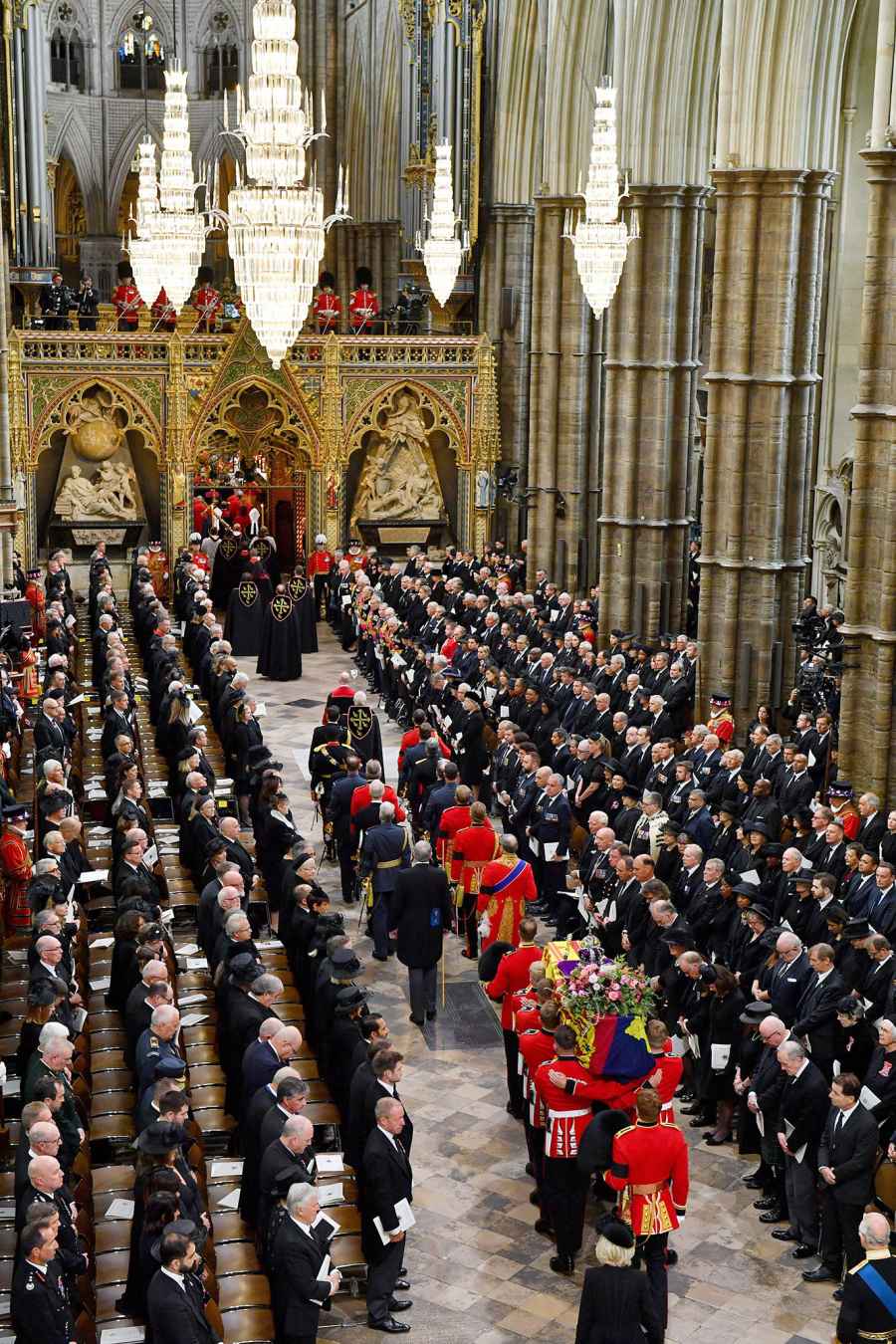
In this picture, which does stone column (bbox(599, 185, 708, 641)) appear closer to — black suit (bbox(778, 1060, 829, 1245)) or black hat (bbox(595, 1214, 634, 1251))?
black suit (bbox(778, 1060, 829, 1245))

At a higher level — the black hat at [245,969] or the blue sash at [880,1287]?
the black hat at [245,969]

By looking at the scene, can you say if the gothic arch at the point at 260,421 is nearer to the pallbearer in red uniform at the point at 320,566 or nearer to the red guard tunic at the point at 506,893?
the pallbearer in red uniform at the point at 320,566

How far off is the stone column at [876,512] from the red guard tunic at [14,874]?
7410 millimetres

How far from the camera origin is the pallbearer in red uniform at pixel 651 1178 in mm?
8430

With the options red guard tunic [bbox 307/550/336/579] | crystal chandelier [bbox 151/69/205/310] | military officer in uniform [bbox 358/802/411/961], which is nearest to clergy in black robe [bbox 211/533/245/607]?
red guard tunic [bbox 307/550/336/579]

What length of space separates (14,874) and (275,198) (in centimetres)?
623

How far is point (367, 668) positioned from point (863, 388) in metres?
10.6

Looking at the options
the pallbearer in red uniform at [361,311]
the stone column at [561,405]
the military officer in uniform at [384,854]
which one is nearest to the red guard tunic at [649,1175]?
the military officer in uniform at [384,854]

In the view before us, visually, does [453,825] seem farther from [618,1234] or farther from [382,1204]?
[618,1234]

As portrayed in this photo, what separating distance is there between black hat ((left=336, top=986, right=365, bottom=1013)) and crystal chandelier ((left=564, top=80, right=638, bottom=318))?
38.3ft

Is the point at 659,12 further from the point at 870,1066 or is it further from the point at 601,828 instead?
the point at 870,1066

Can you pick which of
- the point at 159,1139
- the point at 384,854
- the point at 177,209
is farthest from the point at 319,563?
the point at 159,1139

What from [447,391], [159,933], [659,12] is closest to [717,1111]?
[159,933]

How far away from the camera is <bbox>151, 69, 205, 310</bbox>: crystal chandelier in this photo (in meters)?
21.3
